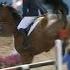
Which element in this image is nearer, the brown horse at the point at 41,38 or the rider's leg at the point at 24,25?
the rider's leg at the point at 24,25

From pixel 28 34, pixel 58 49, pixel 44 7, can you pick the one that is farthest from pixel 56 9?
pixel 58 49

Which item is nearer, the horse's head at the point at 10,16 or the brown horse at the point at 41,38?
the horse's head at the point at 10,16

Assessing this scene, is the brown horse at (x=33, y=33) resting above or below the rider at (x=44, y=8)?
below

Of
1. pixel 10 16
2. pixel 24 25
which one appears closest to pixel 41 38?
pixel 24 25

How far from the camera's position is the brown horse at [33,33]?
11.6 feet

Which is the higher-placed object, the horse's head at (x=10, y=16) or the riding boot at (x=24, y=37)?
the horse's head at (x=10, y=16)

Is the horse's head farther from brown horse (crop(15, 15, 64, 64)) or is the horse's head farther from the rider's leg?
brown horse (crop(15, 15, 64, 64))

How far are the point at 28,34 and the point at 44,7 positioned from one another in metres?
0.35

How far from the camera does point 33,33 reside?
3.64 meters

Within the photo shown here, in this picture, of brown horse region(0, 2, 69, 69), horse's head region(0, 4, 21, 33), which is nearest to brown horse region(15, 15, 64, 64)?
brown horse region(0, 2, 69, 69)

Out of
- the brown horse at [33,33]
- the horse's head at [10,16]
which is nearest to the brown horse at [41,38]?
the brown horse at [33,33]

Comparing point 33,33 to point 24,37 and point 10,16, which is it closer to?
point 24,37

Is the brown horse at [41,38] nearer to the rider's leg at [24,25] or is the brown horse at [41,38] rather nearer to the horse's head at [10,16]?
the rider's leg at [24,25]

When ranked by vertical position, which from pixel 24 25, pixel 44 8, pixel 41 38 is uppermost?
pixel 44 8
